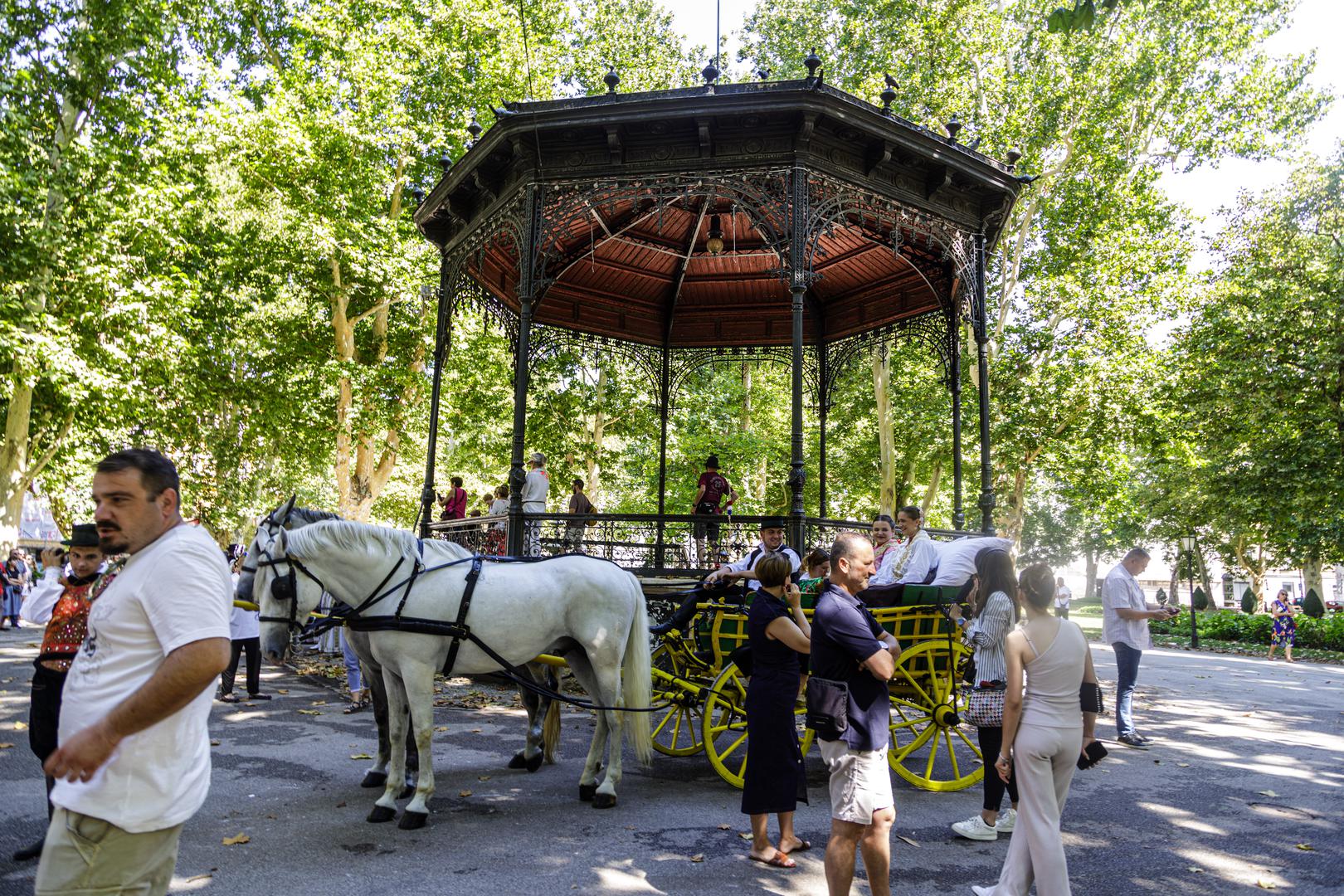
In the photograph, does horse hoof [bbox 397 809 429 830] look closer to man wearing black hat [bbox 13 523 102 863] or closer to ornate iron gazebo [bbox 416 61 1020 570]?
man wearing black hat [bbox 13 523 102 863]

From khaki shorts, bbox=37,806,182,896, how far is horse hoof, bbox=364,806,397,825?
3715mm

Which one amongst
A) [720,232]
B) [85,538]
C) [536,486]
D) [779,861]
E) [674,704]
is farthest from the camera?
[720,232]

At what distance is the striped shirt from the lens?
5.69 m

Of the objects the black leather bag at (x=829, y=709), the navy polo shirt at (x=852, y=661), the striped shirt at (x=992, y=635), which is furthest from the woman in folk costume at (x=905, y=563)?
the black leather bag at (x=829, y=709)

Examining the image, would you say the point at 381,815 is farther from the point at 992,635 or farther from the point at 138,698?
the point at 992,635

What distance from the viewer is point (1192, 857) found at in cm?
540

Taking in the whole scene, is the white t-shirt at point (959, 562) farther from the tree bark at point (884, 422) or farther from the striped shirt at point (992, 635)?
the tree bark at point (884, 422)

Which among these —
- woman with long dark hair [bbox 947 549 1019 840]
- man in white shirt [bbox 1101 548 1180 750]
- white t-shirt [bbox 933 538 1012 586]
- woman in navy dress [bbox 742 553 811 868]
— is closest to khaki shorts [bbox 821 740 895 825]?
woman in navy dress [bbox 742 553 811 868]

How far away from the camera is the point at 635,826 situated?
5.84 meters

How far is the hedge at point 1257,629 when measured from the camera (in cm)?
2533

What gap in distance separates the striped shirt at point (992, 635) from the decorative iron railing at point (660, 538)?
3375 mm

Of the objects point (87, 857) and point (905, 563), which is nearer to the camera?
point (87, 857)

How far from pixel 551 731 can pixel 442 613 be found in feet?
7.05

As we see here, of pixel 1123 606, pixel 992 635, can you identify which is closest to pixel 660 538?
pixel 1123 606
